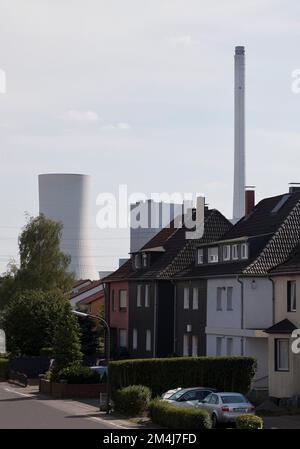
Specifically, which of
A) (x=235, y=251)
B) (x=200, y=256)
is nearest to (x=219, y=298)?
(x=235, y=251)

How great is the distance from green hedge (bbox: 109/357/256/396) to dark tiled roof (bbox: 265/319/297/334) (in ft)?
7.55

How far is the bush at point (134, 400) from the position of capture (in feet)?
152

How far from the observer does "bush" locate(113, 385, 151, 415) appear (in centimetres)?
4644

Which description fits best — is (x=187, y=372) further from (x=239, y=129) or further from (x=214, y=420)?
(x=239, y=129)

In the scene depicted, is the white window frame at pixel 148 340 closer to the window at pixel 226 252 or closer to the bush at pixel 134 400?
the window at pixel 226 252

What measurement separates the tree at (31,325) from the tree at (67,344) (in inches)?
543

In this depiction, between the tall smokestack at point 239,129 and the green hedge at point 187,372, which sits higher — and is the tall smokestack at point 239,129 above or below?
above

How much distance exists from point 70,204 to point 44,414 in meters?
81.9

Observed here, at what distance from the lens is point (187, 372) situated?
5144 cm

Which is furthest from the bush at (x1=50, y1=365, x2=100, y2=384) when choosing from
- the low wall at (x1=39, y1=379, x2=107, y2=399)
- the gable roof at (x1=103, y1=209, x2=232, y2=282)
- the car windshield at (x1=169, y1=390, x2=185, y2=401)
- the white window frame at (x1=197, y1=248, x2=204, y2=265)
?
the car windshield at (x1=169, y1=390, x2=185, y2=401)

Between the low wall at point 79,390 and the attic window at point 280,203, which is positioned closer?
the low wall at point 79,390

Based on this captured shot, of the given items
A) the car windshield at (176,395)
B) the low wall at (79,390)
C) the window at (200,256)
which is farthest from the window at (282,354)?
the window at (200,256)

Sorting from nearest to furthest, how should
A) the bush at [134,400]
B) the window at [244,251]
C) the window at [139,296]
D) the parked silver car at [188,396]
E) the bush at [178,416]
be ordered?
the bush at [178,416] < the parked silver car at [188,396] < the bush at [134,400] < the window at [244,251] < the window at [139,296]
